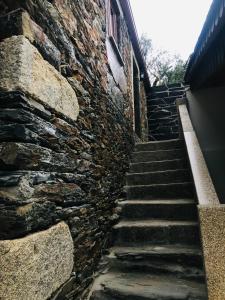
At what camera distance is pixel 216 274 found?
182 centimetres

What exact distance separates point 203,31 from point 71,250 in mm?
2779

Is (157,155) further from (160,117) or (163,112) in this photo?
(163,112)

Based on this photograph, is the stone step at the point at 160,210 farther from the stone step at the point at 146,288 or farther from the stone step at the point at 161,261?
the stone step at the point at 146,288

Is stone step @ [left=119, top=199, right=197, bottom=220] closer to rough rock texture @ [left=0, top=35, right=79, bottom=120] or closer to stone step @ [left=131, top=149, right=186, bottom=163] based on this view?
stone step @ [left=131, top=149, right=186, bottom=163]

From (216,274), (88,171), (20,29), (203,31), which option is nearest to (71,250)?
(88,171)

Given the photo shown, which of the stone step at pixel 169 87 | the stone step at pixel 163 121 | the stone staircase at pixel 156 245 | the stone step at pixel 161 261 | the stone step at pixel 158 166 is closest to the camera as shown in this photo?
the stone staircase at pixel 156 245

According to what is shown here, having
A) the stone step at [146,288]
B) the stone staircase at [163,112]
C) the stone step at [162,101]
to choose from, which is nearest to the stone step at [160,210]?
the stone step at [146,288]

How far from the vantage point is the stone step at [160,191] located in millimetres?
3610

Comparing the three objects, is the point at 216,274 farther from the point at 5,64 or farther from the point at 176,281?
the point at 5,64

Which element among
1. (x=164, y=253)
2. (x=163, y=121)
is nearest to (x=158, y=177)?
(x=164, y=253)

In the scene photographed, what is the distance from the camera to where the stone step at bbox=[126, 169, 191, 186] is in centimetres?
390

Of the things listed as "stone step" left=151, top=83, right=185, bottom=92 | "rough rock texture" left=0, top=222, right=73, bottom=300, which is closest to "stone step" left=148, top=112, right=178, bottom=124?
"stone step" left=151, top=83, right=185, bottom=92

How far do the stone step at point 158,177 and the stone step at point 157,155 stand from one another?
25.5 inches

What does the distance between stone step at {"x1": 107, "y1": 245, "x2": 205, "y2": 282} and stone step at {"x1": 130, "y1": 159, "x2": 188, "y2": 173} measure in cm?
168
